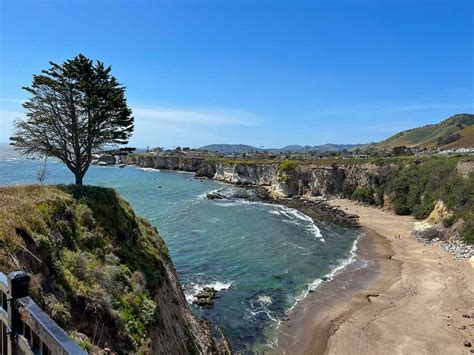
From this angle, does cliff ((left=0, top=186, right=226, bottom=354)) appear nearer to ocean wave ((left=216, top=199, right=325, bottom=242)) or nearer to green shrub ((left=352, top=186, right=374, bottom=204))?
ocean wave ((left=216, top=199, right=325, bottom=242))

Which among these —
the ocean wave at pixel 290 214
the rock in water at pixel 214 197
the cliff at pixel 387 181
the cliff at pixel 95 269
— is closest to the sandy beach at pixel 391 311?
the cliff at pixel 95 269

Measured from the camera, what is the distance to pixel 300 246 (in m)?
46.1

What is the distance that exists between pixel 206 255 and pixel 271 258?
301 inches

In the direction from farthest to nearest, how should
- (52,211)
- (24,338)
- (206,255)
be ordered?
(206,255), (52,211), (24,338)

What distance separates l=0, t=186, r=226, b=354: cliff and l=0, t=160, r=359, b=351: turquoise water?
462 cm

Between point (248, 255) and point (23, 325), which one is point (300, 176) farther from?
point (23, 325)

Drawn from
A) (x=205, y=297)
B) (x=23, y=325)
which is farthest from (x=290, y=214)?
(x=23, y=325)

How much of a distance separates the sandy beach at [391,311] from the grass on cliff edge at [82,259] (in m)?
13.1

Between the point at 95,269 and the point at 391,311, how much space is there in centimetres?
2422

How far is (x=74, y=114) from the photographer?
19469mm

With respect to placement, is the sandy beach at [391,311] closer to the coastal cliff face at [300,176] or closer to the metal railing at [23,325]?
the metal railing at [23,325]

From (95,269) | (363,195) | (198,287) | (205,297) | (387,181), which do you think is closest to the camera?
(95,269)

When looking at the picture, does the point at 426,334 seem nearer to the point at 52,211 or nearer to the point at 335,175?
the point at 52,211

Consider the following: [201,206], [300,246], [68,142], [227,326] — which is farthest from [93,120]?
[201,206]
